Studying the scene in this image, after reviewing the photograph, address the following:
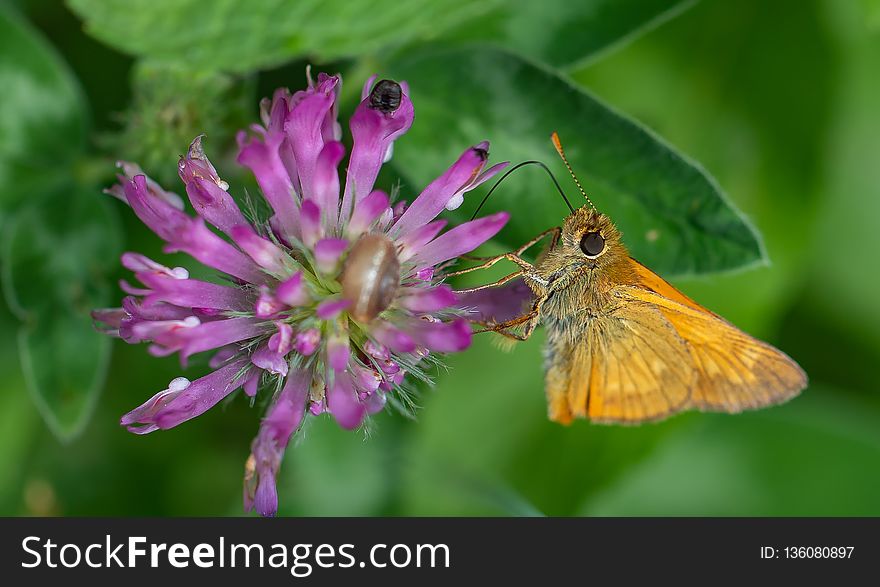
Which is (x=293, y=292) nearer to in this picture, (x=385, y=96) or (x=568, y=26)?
(x=385, y=96)

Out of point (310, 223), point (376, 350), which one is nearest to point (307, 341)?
point (376, 350)

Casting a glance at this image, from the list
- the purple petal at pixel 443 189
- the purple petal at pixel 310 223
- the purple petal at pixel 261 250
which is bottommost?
the purple petal at pixel 261 250

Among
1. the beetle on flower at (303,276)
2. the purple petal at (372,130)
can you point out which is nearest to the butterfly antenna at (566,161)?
the beetle on flower at (303,276)

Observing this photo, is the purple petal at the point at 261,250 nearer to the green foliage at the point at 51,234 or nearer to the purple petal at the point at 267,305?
the purple petal at the point at 267,305

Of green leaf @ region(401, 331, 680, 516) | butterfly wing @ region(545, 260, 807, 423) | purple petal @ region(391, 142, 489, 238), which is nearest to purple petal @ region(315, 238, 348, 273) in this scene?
purple petal @ region(391, 142, 489, 238)

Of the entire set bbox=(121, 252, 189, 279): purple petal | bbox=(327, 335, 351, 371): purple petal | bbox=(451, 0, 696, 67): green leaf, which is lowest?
bbox=(327, 335, 351, 371): purple petal

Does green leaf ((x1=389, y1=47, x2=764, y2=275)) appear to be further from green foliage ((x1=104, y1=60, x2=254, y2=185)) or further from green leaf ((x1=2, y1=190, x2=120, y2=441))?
green leaf ((x1=2, y1=190, x2=120, y2=441))
